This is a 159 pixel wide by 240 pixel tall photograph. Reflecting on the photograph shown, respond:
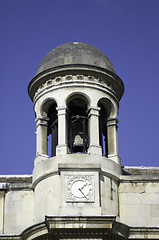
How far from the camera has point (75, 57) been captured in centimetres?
2523

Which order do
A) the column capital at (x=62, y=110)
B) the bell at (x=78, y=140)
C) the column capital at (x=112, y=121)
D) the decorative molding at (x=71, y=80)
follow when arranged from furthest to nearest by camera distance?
the bell at (x=78, y=140) < the column capital at (x=112, y=121) < the decorative molding at (x=71, y=80) < the column capital at (x=62, y=110)

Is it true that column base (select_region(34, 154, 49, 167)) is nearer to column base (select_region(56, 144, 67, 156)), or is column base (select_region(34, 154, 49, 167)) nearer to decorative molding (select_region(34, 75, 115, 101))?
column base (select_region(56, 144, 67, 156))

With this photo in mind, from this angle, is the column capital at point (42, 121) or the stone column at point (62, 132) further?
the column capital at point (42, 121)

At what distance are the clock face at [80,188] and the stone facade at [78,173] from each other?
0.03 meters

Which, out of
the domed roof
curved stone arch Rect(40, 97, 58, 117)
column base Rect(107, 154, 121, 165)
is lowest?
column base Rect(107, 154, 121, 165)

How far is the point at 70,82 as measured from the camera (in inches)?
979

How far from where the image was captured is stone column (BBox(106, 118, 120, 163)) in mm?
24669

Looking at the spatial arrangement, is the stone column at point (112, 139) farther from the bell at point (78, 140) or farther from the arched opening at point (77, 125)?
the bell at point (78, 140)

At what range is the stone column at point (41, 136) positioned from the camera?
24.7 m

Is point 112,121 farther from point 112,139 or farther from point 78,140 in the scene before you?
point 78,140

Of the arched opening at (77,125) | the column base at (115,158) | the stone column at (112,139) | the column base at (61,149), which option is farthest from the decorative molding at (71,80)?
the column base at (115,158)

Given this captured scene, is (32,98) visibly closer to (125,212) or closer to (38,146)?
(38,146)

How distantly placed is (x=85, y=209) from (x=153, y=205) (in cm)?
275

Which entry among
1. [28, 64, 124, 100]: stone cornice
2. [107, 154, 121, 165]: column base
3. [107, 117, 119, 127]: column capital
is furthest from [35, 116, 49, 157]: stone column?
[107, 154, 121, 165]: column base
